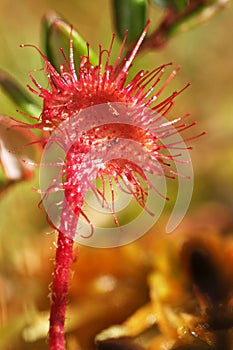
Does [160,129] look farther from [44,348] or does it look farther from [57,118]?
[44,348]

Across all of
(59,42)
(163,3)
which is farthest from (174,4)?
(59,42)

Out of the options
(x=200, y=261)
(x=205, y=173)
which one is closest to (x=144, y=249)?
(x=200, y=261)

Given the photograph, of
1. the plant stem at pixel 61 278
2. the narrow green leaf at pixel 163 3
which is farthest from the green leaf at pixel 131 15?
the plant stem at pixel 61 278

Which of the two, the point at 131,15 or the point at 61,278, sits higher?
the point at 131,15

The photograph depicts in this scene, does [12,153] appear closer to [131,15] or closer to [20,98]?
[20,98]

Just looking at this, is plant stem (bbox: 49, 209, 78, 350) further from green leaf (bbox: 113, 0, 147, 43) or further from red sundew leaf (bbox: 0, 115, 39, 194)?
green leaf (bbox: 113, 0, 147, 43)

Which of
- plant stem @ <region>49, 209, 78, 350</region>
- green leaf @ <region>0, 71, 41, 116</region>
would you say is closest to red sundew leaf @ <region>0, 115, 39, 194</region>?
green leaf @ <region>0, 71, 41, 116</region>
